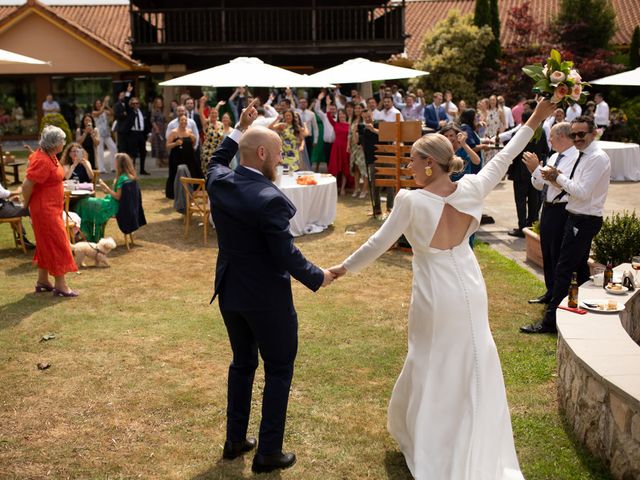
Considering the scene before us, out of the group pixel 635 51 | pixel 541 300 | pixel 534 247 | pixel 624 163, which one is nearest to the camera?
pixel 541 300

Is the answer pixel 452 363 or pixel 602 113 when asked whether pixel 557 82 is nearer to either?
pixel 452 363

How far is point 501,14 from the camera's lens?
37.5m

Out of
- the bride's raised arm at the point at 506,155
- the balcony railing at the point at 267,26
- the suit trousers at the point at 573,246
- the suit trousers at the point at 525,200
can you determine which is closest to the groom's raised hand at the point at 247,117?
the bride's raised arm at the point at 506,155

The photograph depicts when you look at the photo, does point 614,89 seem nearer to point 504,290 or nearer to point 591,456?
point 504,290

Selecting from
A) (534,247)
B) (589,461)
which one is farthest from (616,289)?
(534,247)

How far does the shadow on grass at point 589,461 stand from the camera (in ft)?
14.0

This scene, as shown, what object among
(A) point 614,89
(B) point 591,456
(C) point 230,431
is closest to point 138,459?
(C) point 230,431

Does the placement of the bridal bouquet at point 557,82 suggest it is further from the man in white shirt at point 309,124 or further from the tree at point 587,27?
the tree at point 587,27

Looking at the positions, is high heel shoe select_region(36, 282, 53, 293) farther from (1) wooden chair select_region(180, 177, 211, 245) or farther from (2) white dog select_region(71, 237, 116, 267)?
(1) wooden chair select_region(180, 177, 211, 245)

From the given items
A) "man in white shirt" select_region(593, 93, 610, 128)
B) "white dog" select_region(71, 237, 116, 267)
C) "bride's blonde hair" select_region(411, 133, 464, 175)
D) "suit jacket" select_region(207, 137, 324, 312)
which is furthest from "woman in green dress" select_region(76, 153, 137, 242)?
"man in white shirt" select_region(593, 93, 610, 128)

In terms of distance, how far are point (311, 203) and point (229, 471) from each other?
7.73 m

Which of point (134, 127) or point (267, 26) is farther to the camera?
point (267, 26)

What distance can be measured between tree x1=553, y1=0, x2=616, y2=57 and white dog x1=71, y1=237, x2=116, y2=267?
2209cm

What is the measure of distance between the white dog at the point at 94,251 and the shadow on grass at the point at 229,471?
5.73 meters
